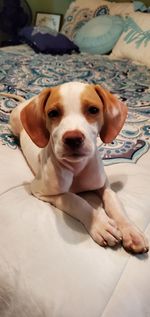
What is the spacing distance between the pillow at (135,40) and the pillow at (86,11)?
206 mm

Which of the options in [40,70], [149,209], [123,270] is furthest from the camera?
[40,70]

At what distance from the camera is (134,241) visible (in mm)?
722

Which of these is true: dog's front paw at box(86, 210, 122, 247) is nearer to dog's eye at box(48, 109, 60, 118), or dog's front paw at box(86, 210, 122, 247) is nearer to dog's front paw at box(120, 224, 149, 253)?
dog's front paw at box(120, 224, 149, 253)

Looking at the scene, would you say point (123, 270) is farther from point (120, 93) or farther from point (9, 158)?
point (120, 93)

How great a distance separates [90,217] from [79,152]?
0.15 metres

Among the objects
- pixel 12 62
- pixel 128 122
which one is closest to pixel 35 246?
pixel 128 122

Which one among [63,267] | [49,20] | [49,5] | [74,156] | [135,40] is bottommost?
[49,20]

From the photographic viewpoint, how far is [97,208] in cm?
85

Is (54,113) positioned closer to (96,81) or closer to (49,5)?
(96,81)

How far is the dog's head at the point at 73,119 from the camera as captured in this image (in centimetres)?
75

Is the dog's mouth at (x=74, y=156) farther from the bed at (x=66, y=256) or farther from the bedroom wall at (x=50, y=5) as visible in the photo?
the bedroom wall at (x=50, y=5)

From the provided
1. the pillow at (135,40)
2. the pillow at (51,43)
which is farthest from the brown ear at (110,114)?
the pillow at (51,43)

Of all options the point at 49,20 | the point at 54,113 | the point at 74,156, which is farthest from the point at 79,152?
the point at 49,20

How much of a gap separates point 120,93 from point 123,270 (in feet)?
3.76
